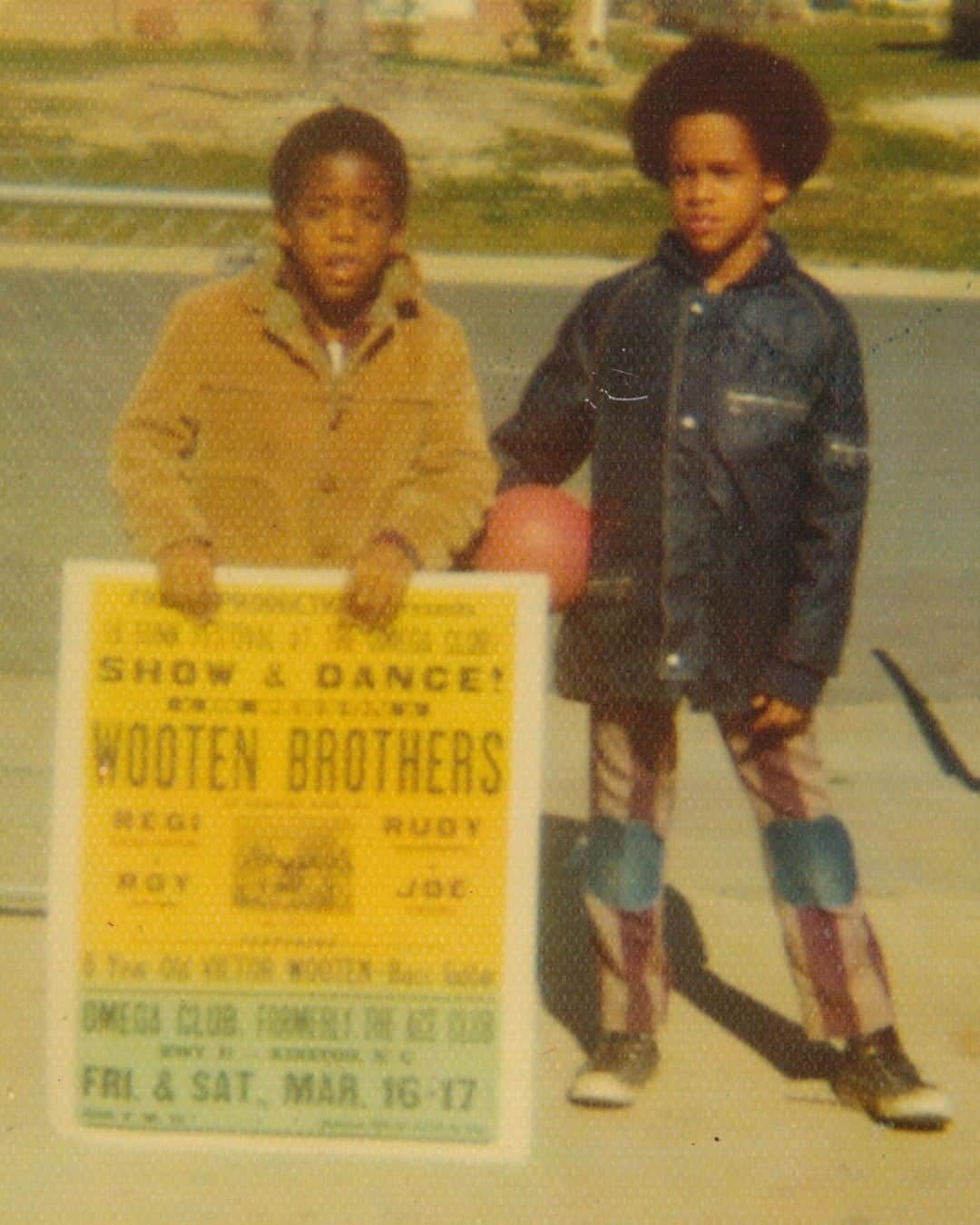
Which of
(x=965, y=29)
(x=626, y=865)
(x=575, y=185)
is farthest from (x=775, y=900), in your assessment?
(x=575, y=185)

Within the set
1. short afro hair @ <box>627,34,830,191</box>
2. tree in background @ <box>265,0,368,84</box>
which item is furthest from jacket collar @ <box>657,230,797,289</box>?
tree in background @ <box>265,0,368,84</box>

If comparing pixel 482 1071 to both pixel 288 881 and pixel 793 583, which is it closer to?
pixel 288 881

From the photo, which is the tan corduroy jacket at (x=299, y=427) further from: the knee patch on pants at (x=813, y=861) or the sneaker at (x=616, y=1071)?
the sneaker at (x=616, y=1071)

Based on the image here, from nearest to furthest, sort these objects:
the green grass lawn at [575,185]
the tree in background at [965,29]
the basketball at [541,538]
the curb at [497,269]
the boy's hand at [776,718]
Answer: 1. the basketball at [541,538]
2. the boy's hand at [776,718]
3. the tree in background at [965,29]
4. the curb at [497,269]
5. the green grass lawn at [575,185]

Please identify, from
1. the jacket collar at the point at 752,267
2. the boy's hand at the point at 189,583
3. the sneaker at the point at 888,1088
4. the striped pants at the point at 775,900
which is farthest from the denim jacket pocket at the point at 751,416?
the sneaker at the point at 888,1088

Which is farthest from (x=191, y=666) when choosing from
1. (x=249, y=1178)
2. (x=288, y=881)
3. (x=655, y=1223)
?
(x=655, y=1223)

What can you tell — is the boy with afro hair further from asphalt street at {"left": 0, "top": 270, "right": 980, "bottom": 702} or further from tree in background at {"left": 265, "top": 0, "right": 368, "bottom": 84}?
tree in background at {"left": 265, "top": 0, "right": 368, "bottom": 84}
